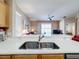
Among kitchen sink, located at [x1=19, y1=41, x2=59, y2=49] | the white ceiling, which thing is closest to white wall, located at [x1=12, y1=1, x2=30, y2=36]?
the white ceiling

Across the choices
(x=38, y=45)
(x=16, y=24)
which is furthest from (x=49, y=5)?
(x=38, y=45)

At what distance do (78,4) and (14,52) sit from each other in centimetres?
302

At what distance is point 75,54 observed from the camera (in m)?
1.56

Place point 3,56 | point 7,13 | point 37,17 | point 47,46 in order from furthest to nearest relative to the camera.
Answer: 1. point 37,17
2. point 7,13
3. point 47,46
4. point 3,56

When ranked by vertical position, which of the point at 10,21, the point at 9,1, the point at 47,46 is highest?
the point at 9,1

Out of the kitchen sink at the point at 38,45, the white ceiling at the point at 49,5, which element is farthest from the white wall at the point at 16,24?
the kitchen sink at the point at 38,45

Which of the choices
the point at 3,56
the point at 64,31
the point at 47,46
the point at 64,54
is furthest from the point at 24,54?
the point at 64,31

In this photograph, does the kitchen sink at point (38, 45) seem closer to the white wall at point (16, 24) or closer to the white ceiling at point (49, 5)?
the white wall at point (16, 24)

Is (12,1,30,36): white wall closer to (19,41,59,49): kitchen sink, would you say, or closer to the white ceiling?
the white ceiling

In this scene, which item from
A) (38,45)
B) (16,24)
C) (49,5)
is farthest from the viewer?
(49,5)

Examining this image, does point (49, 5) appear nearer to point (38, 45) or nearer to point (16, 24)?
point (16, 24)

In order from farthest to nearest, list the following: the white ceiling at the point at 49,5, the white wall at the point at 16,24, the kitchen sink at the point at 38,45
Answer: the white ceiling at the point at 49,5, the white wall at the point at 16,24, the kitchen sink at the point at 38,45

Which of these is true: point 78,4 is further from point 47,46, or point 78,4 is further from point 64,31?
point 47,46

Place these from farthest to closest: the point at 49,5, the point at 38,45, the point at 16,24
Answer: the point at 49,5
the point at 16,24
the point at 38,45
